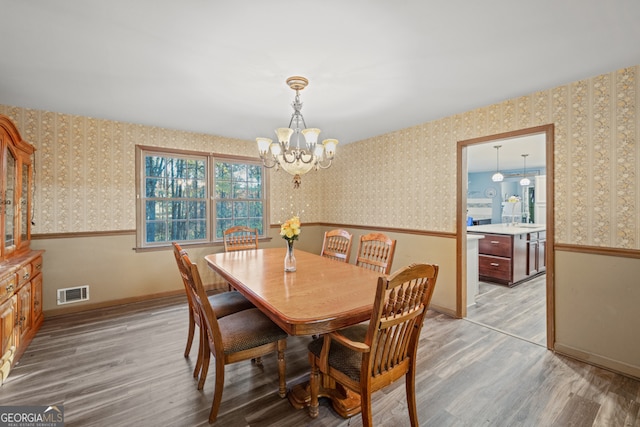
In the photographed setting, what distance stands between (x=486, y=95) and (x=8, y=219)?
448cm

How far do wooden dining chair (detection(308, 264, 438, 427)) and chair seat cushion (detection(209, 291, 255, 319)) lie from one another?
3.15 ft

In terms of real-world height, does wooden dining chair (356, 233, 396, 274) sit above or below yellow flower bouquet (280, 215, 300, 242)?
below

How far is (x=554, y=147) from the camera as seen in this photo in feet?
8.50

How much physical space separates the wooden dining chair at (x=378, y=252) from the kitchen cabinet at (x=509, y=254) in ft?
9.36

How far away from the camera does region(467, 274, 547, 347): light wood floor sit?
3.00 m

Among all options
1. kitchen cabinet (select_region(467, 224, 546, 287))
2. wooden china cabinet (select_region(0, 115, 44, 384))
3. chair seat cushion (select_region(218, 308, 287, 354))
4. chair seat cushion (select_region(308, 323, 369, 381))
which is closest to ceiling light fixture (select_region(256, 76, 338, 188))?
chair seat cushion (select_region(218, 308, 287, 354))

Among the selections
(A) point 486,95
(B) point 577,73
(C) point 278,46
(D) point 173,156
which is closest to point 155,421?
(C) point 278,46

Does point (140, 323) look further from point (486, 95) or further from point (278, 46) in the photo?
point (486, 95)

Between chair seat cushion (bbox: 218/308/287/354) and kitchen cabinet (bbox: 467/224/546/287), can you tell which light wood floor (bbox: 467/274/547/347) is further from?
chair seat cushion (bbox: 218/308/287/354)

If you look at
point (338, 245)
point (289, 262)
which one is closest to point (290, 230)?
point (289, 262)

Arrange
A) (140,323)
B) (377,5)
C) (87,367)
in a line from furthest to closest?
(140,323), (87,367), (377,5)

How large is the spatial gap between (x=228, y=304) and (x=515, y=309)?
344 cm

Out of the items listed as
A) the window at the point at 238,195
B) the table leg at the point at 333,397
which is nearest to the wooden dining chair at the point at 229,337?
the table leg at the point at 333,397

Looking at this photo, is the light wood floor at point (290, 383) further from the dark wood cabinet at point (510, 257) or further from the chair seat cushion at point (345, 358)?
the dark wood cabinet at point (510, 257)
